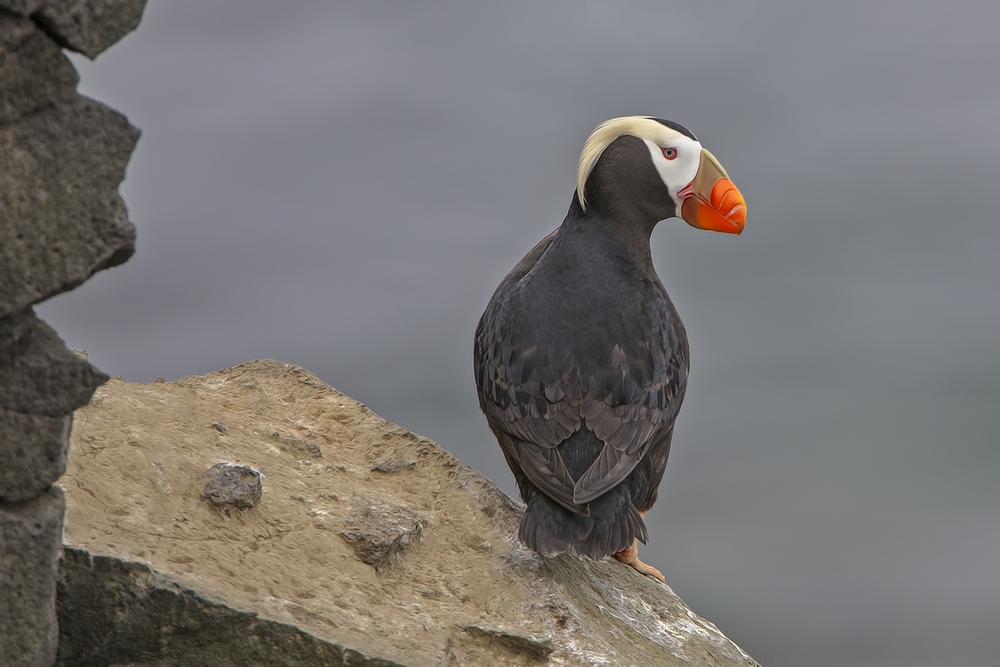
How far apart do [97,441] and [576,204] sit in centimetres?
224

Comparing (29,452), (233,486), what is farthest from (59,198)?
(233,486)

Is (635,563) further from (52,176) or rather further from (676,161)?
(52,176)

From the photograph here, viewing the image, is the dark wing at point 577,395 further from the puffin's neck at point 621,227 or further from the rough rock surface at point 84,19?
the rough rock surface at point 84,19

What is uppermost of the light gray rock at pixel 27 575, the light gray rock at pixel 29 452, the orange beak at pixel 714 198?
the orange beak at pixel 714 198

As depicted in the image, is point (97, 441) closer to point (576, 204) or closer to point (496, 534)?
point (496, 534)

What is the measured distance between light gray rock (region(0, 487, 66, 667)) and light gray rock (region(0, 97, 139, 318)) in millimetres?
524

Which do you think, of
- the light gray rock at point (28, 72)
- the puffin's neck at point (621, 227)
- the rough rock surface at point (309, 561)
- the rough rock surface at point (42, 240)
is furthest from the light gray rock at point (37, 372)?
the puffin's neck at point (621, 227)

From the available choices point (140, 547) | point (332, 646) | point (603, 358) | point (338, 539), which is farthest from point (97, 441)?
point (603, 358)

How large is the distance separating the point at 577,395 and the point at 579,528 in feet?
1.67

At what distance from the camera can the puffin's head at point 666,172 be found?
15.4ft

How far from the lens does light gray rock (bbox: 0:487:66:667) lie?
2.66m

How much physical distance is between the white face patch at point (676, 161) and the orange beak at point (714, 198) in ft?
0.10

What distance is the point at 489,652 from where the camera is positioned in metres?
3.75

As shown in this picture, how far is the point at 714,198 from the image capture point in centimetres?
470
